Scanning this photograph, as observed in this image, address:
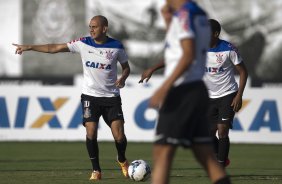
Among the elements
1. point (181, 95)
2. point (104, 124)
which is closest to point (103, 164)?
point (104, 124)

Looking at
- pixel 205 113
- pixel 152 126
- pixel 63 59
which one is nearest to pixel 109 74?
pixel 205 113

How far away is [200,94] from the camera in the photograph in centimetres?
832

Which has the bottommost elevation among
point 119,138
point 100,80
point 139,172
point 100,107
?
point 139,172

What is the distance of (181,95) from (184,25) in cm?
67

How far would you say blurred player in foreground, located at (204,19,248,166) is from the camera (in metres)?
13.5

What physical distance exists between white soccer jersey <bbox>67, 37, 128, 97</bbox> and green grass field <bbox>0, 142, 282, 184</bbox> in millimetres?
1333

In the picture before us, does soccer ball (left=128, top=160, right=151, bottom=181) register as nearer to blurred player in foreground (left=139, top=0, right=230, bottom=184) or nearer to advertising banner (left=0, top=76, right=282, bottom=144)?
blurred player in foreground (left=139, top=0, right=230, bottom=184)

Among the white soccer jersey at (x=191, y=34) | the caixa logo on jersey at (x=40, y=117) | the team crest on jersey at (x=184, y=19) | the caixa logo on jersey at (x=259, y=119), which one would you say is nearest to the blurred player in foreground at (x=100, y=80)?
the white soccer jersey at (x=191, y=34)

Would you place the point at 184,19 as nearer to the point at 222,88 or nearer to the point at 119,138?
the point at 119,138

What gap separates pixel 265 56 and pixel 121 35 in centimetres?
621

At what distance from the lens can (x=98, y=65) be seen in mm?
13195

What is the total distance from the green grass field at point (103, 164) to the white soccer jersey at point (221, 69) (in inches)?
54.0

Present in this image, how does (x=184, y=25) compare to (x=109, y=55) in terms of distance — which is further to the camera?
(x=109, y=55)

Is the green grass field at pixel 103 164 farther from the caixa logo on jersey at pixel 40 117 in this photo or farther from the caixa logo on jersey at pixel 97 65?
the caixa logo on jersey at pixel 97 65
